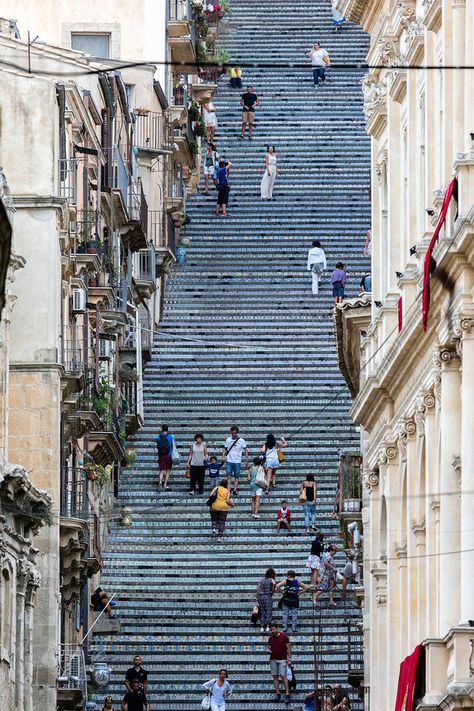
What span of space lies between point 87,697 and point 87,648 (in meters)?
2.14

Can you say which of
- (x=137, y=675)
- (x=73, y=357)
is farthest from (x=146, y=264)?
(x=137, y=675)

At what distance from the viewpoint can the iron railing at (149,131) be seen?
2955 inches

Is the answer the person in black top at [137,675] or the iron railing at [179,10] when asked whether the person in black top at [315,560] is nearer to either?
the person in black top at [137,675]

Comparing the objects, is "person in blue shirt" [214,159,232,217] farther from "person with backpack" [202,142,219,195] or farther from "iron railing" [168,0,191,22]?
"iron railing" [168,0,191,22]

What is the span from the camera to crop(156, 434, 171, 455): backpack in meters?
60.6

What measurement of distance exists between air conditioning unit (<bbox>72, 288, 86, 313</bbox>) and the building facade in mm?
9634

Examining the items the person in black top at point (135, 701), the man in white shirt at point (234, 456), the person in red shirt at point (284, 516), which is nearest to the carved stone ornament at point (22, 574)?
the person in black top at point (135, 701)

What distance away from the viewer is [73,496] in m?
55.7

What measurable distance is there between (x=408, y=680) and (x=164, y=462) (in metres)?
24.6

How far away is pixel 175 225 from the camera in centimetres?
7456

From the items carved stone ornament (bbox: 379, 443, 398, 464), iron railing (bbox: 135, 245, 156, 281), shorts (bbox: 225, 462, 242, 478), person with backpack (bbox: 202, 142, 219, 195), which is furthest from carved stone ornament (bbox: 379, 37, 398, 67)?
person with backpack (bbox: 202, 142, 219, 195)

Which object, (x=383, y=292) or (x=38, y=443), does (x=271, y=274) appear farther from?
(x=383, y=292)

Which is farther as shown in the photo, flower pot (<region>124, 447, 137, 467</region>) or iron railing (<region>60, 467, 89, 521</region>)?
flower pot (<region>124, 447, 137, 467</region>)

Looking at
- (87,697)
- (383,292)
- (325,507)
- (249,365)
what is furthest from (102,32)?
(383,292)
